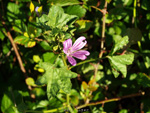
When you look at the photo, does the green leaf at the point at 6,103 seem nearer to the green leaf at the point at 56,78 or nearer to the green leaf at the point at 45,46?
the green leaf at the point at 45,46

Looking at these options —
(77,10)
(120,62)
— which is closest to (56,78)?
(120,62)

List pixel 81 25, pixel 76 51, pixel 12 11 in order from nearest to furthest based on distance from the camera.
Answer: pixel 76 51 < pixel 81 25 < pixel 12 11

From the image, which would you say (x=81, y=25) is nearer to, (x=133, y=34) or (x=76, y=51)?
(x=76, y=51)

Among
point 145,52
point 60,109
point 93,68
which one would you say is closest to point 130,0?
point 145,52

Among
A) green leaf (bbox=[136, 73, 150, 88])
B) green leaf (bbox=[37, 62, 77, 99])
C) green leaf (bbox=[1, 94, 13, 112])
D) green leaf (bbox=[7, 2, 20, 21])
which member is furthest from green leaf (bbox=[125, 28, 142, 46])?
green leaf (bbox=[1, 94, 13, 112])

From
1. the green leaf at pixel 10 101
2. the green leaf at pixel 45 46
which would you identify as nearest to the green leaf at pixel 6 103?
the green leaf at pixel 10 101

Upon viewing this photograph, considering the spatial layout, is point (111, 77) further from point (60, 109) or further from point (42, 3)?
point (42, 3)

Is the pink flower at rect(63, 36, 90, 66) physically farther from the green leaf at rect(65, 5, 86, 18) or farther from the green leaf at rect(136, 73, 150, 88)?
the green leaf at rect(136, 73, 150, 88)
